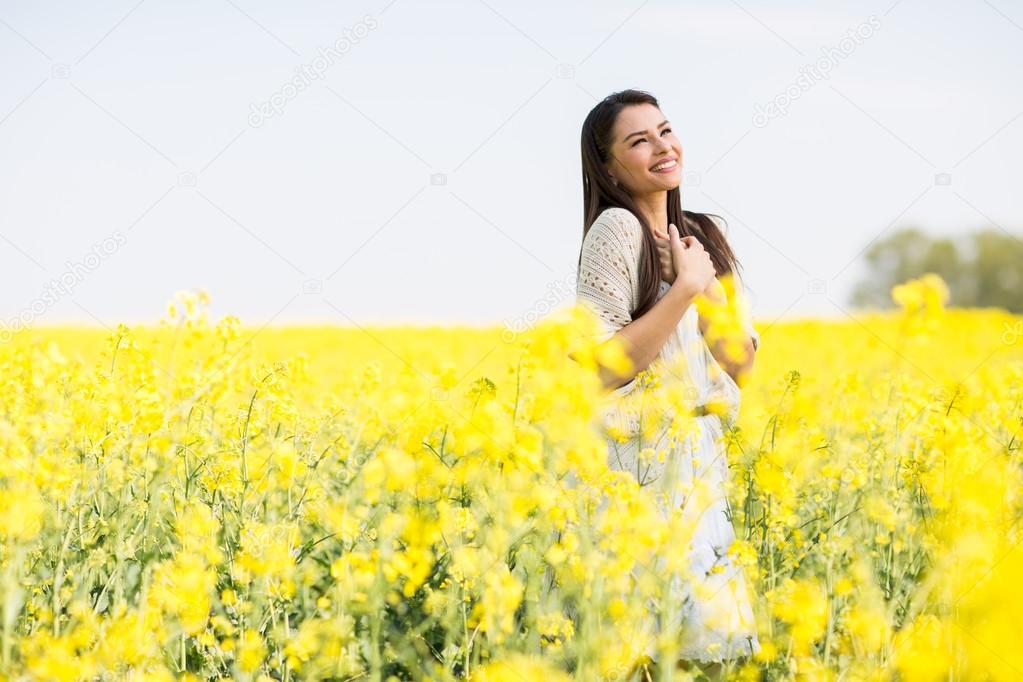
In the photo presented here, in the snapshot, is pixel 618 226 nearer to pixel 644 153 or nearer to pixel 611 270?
pixel 611 270

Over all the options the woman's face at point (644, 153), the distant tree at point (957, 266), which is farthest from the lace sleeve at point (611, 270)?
the distant tree at point (957, 266)

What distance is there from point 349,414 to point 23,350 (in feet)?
3.93

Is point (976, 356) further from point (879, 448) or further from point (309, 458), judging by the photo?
point (309, 458)

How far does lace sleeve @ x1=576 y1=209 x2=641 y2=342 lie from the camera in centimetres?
273

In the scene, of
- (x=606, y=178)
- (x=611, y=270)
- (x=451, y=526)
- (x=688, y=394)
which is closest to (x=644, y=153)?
(x=606, y=178)

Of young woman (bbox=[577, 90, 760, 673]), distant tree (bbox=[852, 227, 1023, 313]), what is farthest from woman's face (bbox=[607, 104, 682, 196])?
distant tree (bbox=[852, 227, 1023, 313])

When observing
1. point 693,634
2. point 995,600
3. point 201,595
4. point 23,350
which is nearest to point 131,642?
point 201,595

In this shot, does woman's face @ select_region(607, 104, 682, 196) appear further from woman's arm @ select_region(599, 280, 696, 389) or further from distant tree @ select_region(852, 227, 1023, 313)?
distant tree @ select_region(852, 227, 1023, 313)

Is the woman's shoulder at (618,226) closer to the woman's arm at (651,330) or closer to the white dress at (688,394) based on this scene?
the white dress at (688,394)

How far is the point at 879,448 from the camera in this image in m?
3.54

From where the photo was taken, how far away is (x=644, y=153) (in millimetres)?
2838

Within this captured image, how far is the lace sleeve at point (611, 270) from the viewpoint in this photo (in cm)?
273

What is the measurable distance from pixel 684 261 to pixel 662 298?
0.13 metres

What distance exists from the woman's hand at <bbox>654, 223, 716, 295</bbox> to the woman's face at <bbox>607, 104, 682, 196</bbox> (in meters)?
0.14
